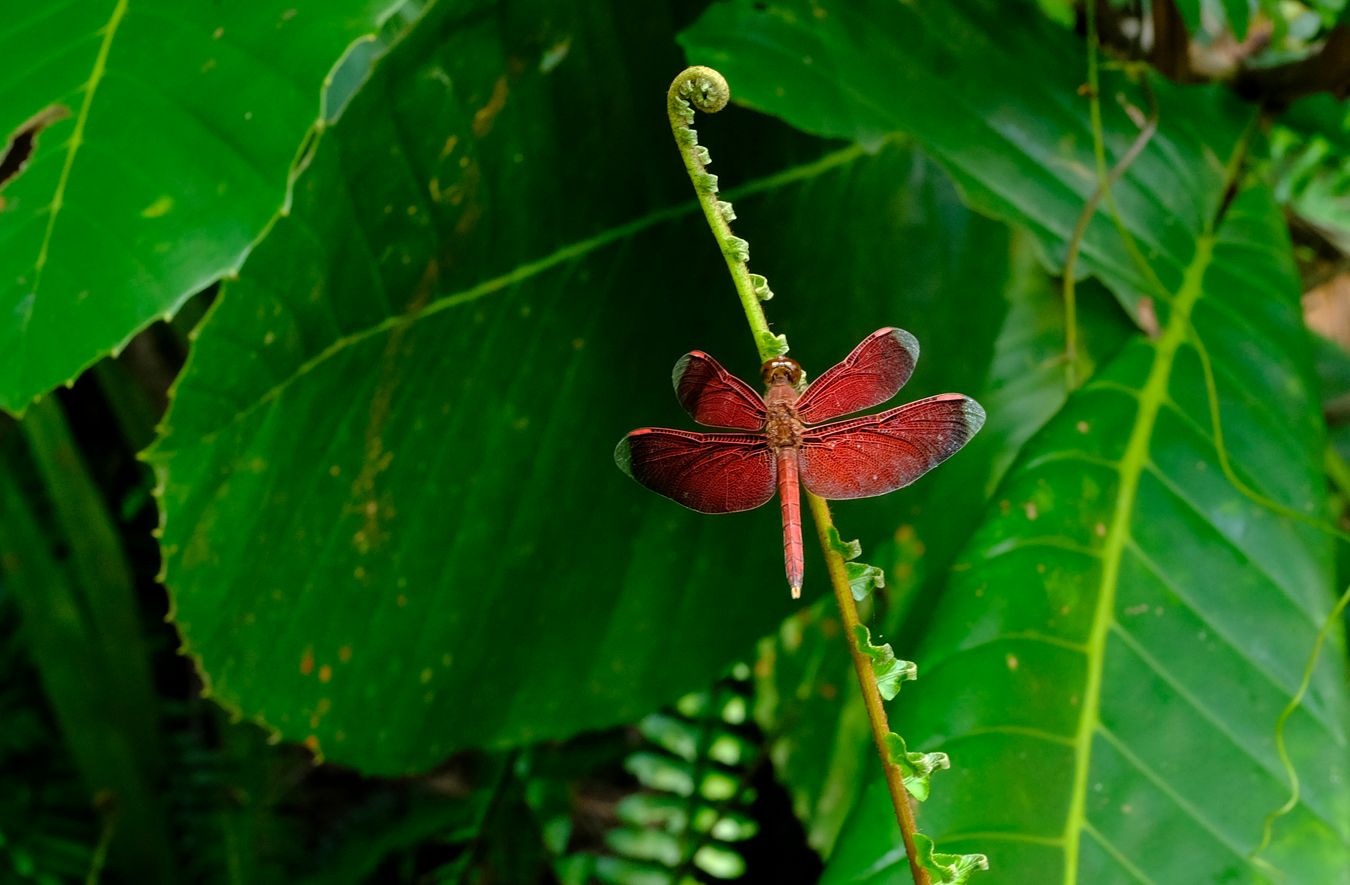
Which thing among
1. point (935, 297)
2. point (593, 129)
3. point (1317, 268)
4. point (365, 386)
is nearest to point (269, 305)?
point (365, 386)

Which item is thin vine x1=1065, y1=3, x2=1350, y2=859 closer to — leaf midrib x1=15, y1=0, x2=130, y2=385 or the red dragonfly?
the red dragonfly

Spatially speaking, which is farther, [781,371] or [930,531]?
[930,531]

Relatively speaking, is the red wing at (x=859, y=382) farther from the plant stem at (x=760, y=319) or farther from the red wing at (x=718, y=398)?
the plant stem at (x=760, y=319)

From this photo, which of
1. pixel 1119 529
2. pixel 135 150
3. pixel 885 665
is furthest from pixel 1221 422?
pixel 135 150

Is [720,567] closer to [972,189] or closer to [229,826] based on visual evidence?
[972,189]

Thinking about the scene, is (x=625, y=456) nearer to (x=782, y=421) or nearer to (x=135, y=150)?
(x=782, y=421)

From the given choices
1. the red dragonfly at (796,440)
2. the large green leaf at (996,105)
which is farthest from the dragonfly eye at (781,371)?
the large green leaf at (996,105)

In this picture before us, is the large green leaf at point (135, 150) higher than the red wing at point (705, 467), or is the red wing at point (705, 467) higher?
the large green leaf at point (135, 150)
